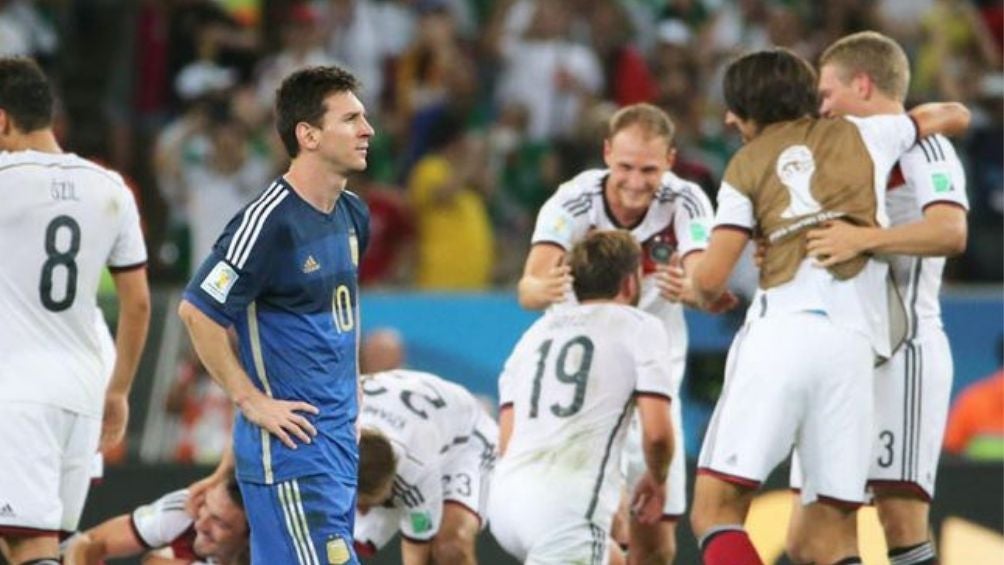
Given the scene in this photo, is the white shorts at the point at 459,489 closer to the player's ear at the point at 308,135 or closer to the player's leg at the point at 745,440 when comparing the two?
the player's leg at the point at 745,440

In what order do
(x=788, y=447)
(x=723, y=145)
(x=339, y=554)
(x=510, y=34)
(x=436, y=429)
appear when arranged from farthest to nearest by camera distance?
(x=510, y=34)
(x=723, y=145)
(x=436, y=429)
(x=788, y=447)
(x=339, y=554)

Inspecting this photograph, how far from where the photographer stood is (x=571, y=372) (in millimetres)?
8742

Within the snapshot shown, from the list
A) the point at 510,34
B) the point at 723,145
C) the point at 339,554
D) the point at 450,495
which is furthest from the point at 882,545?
the point at 510,34

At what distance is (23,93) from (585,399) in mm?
2313

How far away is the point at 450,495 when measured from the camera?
9.58m

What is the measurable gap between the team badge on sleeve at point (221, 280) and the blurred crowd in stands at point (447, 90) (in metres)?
7.14

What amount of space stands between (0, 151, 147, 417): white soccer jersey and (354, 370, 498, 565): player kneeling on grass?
1.14 m

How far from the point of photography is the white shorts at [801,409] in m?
8.33

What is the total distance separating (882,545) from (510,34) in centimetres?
667

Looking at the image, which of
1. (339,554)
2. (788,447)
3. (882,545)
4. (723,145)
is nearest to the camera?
(339,554)

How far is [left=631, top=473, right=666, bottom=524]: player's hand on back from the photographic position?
938 centimetres

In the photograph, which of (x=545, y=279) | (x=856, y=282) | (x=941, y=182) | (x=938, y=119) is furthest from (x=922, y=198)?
(x=545, y=279)

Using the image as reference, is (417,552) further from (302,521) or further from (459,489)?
(302,521)

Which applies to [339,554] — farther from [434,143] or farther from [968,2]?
[968,2]
